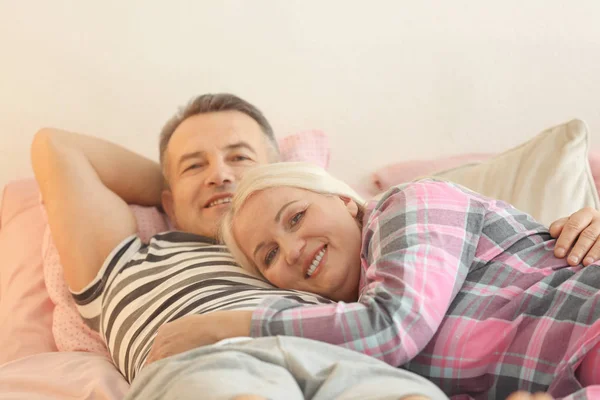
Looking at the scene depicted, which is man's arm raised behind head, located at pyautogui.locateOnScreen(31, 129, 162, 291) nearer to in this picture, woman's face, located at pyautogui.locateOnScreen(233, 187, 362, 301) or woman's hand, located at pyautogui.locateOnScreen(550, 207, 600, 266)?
woman's face, located at pyautogui.locateOnScreen(233, 187, 362, 301)

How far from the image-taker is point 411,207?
3.47ft

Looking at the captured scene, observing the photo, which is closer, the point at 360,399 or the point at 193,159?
the point at 360,399

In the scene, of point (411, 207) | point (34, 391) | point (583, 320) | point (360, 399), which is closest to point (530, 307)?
point (583, 320)

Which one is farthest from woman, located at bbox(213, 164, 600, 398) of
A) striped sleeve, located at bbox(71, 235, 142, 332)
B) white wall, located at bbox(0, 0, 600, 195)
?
white wall, located at bbox(0, 0, 600, 195)

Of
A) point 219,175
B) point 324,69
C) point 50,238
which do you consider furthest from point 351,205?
point 324,69

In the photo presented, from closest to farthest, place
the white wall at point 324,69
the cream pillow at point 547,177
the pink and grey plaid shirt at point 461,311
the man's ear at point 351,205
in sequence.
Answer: the pink and grey plaid shirt at point 461,311, the man's ear at point 351,205, the cream pillow at point 547,177, the white wall at point 324,69

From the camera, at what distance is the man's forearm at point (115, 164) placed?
5.07ft

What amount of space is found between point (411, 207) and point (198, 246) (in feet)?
1.74

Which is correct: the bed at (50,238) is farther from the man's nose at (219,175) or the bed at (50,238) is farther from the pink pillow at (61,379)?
the man's nose at (219,175)

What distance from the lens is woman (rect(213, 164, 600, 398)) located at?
2.97 feet

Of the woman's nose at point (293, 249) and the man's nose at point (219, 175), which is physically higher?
the man's nose at point (219, 175)

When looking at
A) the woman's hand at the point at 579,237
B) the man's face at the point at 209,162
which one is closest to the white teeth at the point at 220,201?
the man's face at the point at 209,162

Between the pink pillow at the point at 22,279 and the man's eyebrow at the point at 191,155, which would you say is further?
the man's eyebrow at the point at 191,155

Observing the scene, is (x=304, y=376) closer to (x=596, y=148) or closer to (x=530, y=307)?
(x=530, y=307)
